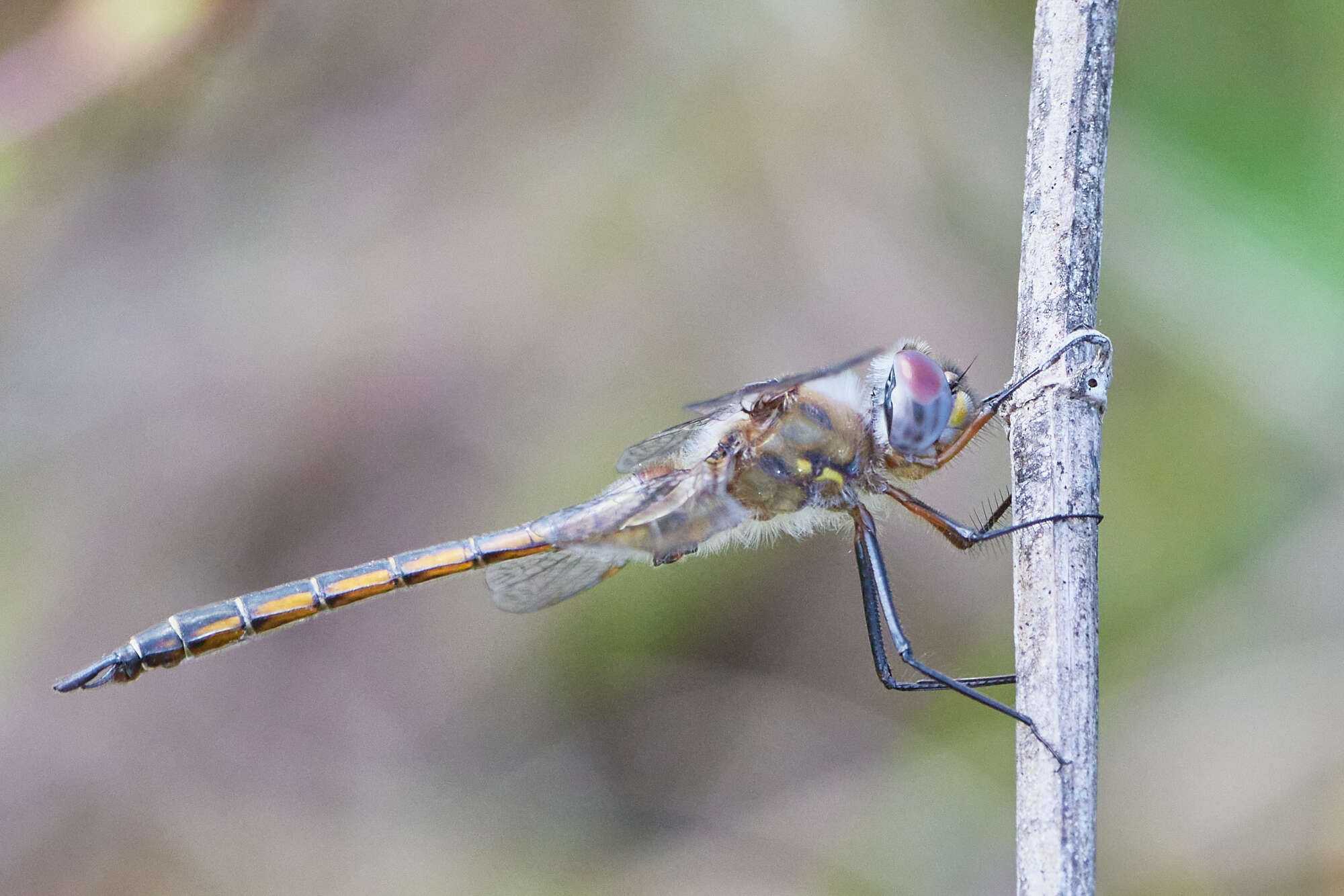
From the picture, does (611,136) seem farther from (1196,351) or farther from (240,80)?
(1196,351)

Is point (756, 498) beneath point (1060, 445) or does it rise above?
above

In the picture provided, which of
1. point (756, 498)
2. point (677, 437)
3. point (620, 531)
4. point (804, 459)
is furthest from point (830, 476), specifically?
point (620, 531)

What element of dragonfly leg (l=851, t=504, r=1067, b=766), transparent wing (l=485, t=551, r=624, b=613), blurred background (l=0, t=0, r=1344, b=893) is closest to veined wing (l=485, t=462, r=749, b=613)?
transparent wing (l=485, t=551, r=624, b=613)

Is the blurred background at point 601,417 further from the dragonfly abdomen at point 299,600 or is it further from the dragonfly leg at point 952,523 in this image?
the dragonfly leg at point 952,523

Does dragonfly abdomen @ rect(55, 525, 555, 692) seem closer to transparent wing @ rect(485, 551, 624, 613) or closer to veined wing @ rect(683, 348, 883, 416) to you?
transparent wing @ rect(485, 551, 624, 613)

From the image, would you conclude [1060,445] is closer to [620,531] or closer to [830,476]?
[830,476]

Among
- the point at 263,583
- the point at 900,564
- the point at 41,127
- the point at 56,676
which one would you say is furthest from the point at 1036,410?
the point at 41,127
